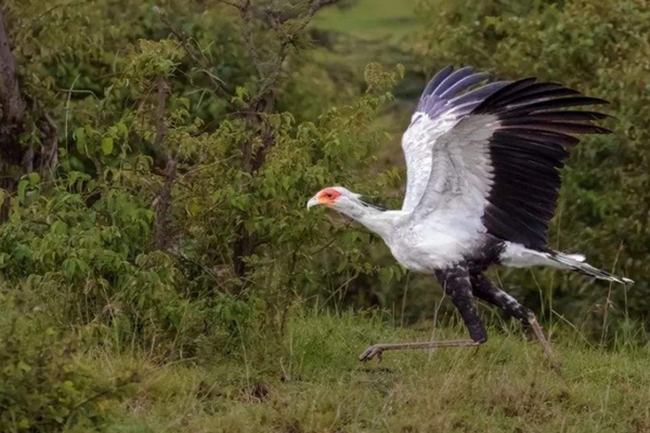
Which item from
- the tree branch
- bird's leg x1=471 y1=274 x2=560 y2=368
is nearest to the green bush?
the tree branch

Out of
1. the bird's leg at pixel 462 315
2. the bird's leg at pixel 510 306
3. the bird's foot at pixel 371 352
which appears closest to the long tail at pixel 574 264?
the bird's leg at pixel 510 306

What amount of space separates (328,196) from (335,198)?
5 cm

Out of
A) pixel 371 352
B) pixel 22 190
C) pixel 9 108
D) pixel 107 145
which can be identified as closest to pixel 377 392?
pixel 371 352

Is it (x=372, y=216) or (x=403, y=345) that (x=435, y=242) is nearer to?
(x=372, y=216)

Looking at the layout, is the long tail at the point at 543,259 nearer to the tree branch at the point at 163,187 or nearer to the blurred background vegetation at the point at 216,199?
the blurred background vegetation at the point at 216,199

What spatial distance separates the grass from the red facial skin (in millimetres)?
677

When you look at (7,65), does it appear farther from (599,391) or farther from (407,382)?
(599,391)

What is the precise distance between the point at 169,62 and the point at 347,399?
1.72 meters

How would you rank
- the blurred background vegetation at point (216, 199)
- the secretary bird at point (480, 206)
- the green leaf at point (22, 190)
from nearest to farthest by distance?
the blurred background vegetation at point (216, 199) < the secretary bird at point (480, 206) < the green leaf at point (22, 190)

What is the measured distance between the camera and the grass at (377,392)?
22.1ft

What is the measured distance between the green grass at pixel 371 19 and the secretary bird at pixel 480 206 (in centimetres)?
840

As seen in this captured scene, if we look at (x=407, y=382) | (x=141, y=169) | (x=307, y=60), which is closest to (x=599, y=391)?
(x=407, y=382)

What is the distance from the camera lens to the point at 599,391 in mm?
7434

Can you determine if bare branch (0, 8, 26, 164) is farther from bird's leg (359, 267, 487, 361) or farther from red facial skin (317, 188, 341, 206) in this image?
bird's leg (359, 267, 487, 361)
